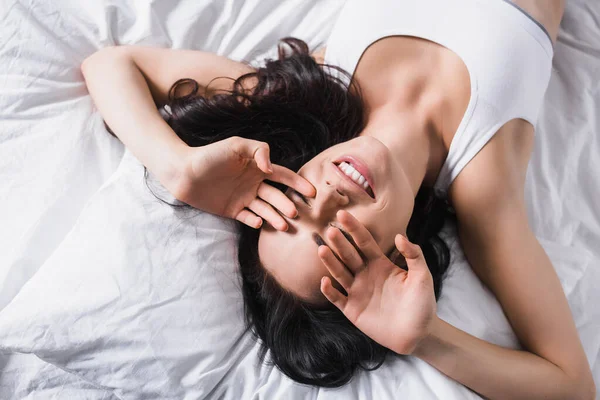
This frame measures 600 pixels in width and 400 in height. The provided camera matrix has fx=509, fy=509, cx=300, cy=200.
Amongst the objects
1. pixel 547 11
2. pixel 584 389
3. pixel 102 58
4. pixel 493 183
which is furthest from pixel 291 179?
pixel 547 11

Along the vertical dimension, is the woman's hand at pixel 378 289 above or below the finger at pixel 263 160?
below

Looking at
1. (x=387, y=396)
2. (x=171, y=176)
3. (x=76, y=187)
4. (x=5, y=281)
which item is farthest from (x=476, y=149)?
(x=5, y=281)

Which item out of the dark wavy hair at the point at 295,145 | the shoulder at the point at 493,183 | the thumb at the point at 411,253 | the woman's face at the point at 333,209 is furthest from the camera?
the shoulder at the point at 493,183

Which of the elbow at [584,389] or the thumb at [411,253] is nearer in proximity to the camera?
the thumb at [411,253]

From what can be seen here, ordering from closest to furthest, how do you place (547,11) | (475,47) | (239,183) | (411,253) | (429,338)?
(411,253), (429,338), (239,183), (475,47), (547,11)

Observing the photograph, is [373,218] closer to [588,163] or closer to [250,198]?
[250,198]

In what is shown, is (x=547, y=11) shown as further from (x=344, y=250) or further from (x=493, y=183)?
(x=344, y=250)

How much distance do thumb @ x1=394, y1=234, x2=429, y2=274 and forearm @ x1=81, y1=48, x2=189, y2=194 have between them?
47 cm

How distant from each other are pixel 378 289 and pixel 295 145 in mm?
436

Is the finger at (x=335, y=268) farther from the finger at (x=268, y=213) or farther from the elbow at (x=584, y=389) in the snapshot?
the elbow at (x=584, y=389)

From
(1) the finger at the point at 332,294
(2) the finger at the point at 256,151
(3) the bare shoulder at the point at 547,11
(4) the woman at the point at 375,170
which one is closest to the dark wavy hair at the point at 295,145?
(4) the woman at the point at 375,170

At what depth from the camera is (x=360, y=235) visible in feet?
2.94

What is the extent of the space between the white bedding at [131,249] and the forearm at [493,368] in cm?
4

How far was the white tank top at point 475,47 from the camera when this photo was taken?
1.17 m
